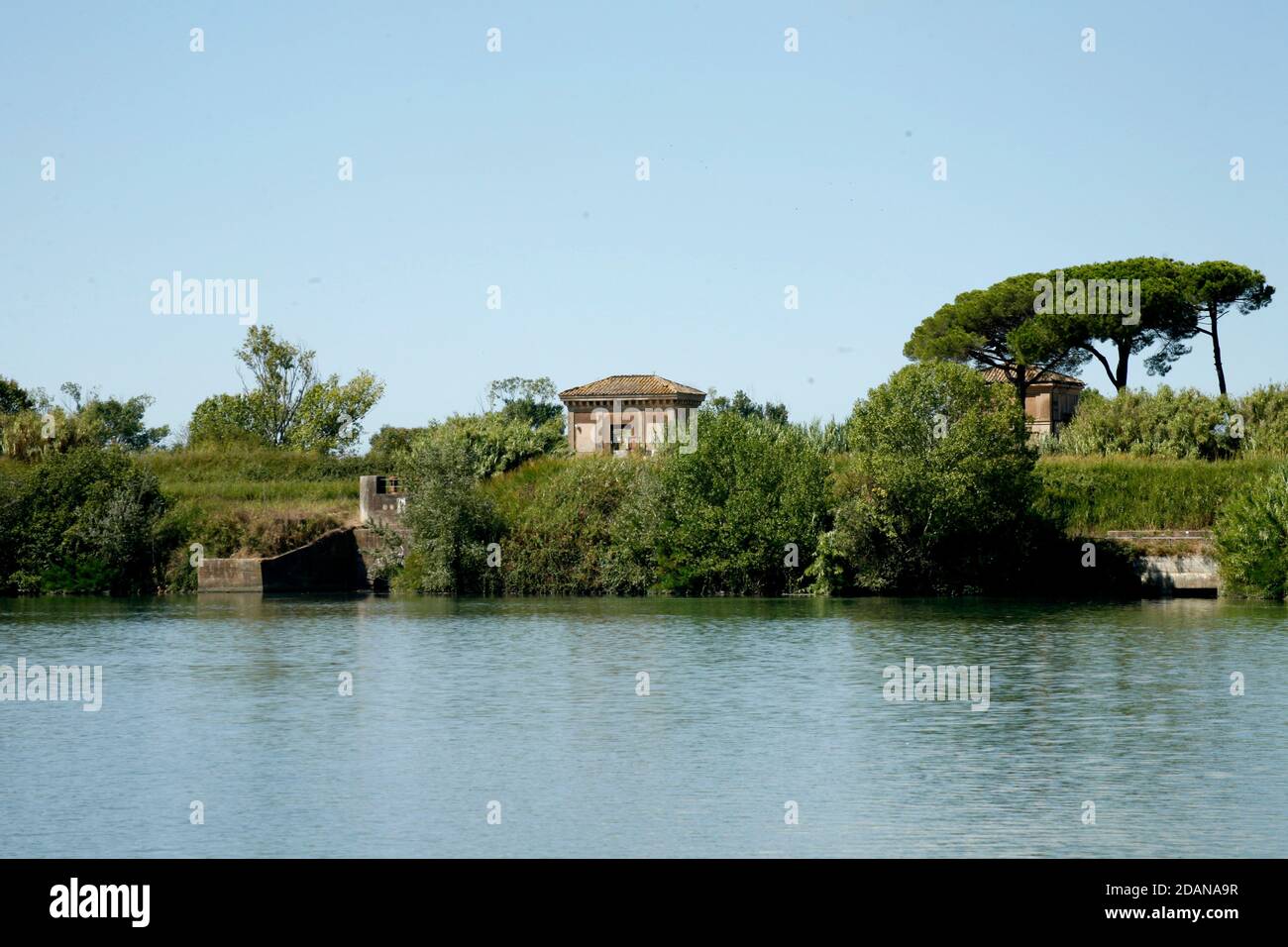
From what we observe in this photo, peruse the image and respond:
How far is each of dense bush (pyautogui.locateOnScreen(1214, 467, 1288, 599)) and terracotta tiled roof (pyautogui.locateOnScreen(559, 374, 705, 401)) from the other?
164 feet

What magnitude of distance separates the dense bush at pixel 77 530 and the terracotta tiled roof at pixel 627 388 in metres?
42.6

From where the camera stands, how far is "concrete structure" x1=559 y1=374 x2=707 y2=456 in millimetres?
92688

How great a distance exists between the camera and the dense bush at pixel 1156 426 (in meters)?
59.5

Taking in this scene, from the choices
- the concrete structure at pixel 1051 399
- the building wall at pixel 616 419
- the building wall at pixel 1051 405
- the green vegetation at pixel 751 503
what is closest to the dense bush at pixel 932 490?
the green vegetation at pixel 751 503

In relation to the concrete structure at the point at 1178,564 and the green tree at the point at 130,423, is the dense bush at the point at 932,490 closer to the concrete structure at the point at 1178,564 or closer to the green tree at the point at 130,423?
the concrete structure at the point at 1178,564

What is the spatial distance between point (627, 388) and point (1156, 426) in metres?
40.6

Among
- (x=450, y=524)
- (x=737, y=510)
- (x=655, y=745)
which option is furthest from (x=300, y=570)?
(x=655, y=745)

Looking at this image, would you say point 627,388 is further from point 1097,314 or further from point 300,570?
point 300,570

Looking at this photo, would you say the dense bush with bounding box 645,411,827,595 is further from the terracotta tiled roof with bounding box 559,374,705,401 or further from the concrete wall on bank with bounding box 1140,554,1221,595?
the terracotta tiled roof with bounding box 559,374,705,401

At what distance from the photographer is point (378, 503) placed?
185 feet

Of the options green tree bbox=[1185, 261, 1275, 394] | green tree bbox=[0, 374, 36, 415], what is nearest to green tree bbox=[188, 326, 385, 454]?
green tree bbox=[0, 374, 36, 415]

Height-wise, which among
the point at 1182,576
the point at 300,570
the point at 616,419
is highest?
the point at 616,419

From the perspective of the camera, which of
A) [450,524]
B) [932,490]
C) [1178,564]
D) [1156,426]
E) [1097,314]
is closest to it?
[932,490]
